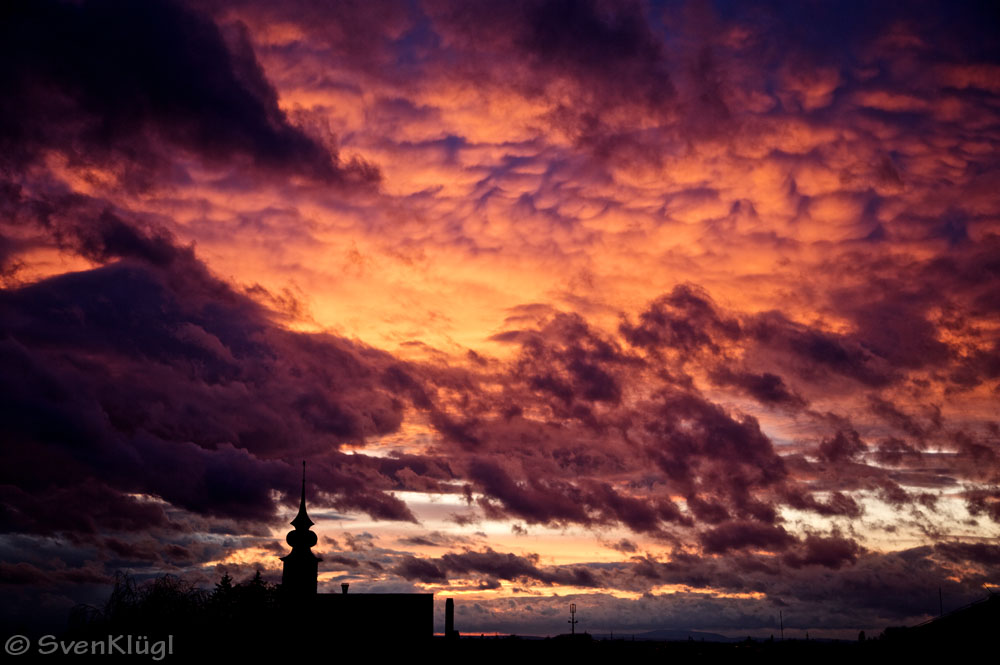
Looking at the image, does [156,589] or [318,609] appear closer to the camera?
[318,609]

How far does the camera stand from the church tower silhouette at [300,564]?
83.8 meters

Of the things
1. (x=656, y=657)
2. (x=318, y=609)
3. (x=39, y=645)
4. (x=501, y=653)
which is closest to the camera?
(x=39, y=645)

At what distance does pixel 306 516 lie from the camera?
9075cm

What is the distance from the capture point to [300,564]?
281ft

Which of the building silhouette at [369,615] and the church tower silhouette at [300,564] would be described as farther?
the church tower silhouette at [300,564]

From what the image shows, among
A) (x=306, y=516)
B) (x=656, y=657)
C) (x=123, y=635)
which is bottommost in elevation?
(x=656, y=657)

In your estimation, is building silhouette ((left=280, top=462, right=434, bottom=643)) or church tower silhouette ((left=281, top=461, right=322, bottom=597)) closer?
building silhouette ((left=280, top=462, right=434, bottom=643))

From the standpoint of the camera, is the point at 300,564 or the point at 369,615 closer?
the point at 369,615

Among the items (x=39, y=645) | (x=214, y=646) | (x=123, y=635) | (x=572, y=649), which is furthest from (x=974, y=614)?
(x=39, y=645)

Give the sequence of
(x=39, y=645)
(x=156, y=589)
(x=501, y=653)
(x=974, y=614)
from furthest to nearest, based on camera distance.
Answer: (x=501, y=653), (x=156, y=589), (x=39, y=645), (x=974, y=614)

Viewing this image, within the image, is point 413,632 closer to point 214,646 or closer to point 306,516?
point 214,646

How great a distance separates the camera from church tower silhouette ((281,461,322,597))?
8381cm

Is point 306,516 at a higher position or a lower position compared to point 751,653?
higher

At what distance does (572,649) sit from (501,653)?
27.0 feet
